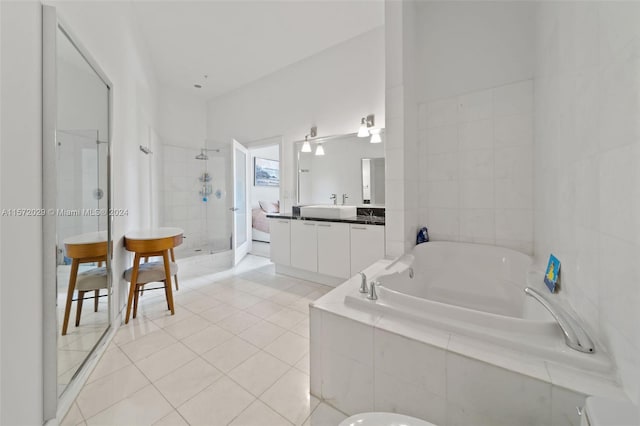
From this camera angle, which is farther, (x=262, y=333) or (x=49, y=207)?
(x=262, y=333)

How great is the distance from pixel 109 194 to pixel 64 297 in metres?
0.89

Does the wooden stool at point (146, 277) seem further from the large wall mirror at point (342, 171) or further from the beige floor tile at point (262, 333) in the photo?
the large wall mirror at point (342, 171)

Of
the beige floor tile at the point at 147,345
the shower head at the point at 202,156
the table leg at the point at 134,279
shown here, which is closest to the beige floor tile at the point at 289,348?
the beige floor tile at the point at 147,345

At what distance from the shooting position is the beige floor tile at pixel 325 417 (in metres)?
1.18

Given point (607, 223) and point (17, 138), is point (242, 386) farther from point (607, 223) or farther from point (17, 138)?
point (607, 223)

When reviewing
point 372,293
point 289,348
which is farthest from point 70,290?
point 372,293

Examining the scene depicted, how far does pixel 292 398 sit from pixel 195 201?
4.16 meters

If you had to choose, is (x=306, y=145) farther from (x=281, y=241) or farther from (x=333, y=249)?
(x=333, y=249)

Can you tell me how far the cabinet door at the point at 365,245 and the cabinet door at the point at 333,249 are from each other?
77mm

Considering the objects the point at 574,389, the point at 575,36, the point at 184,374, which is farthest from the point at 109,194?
the point at 575,36

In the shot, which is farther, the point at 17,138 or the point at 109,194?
the point at 109,194

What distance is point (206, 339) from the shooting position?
188 centimetres

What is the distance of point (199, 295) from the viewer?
2.71 metres

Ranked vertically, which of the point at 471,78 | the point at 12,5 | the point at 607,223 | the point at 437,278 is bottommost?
the point at 437,278
